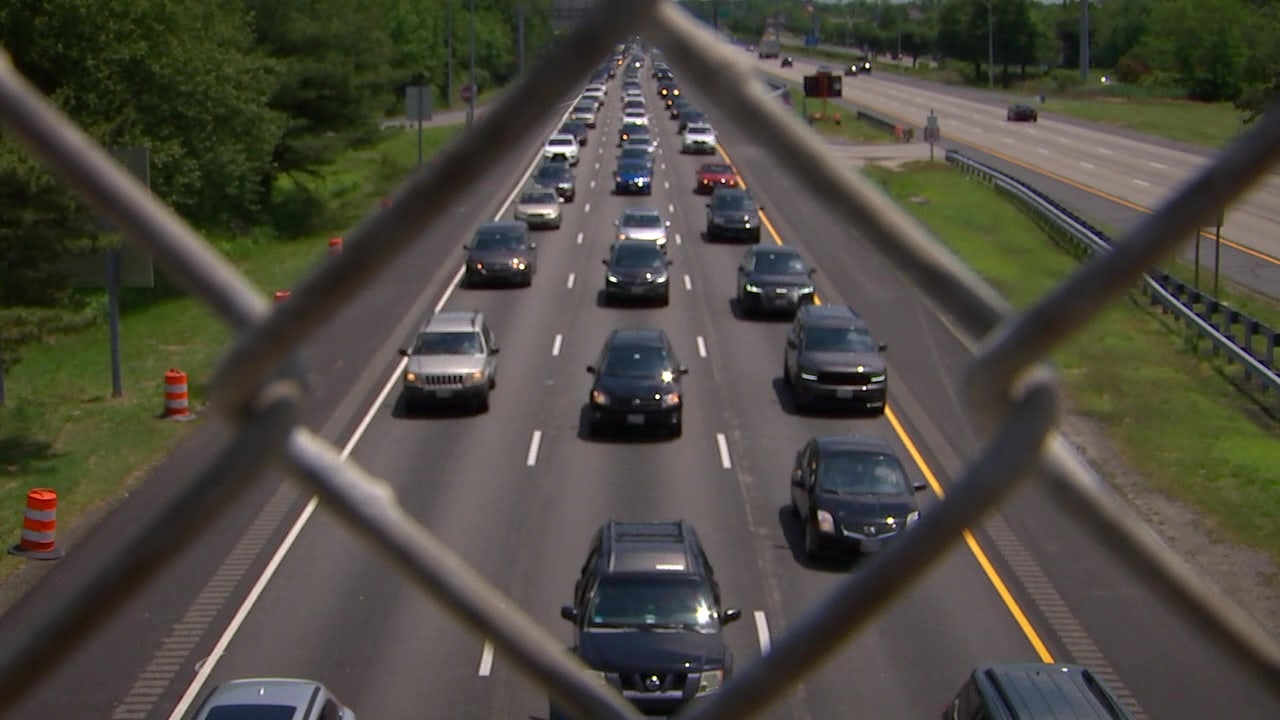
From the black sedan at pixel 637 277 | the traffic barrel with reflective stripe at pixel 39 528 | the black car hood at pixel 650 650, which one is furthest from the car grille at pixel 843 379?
the traffic barrel with reflective stripe at pixel 39 528

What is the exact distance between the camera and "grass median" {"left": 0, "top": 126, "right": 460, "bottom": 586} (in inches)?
821

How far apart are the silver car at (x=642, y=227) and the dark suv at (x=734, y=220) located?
7.42 feet

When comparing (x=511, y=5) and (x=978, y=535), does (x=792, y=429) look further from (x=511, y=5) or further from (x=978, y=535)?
(x=511, y=5)

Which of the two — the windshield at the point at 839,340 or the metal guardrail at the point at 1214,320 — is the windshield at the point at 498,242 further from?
the metal guardrail at the point at 1214,320

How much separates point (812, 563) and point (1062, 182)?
1615cm

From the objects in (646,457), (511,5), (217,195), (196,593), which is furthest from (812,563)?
(511,5)

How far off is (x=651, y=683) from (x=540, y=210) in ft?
105

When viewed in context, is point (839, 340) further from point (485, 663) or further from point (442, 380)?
point (485, 663)

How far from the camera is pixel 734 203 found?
1697 inches

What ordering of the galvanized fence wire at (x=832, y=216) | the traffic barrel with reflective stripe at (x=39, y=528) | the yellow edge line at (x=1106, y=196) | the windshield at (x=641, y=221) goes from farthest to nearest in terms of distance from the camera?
the windshield at (x=641, y=221) → the yellow edge line at (x=1106, y=196) → the traffic barrel with reflective stripe at (x=39, y=528) → the galvanized fence wire at (x=832, y=216)

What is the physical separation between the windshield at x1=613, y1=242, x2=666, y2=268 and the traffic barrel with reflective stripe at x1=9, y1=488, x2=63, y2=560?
18138mm

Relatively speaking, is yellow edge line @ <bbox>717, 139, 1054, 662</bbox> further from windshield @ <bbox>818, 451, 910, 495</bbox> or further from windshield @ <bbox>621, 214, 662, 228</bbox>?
windshield @ <bbox>621, 214, 662, 228</bbox>

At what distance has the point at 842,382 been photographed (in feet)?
81.7

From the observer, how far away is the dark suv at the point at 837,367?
2486 cm
